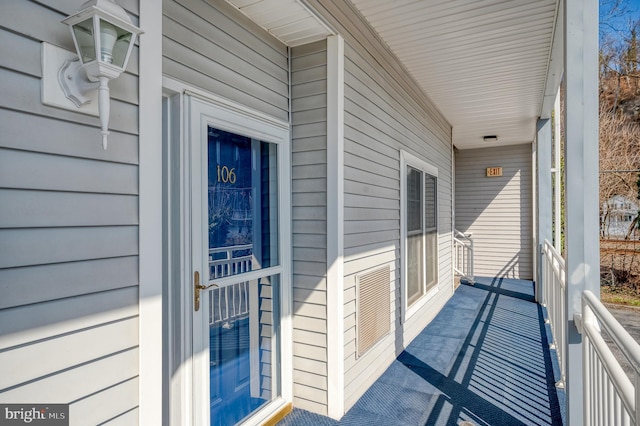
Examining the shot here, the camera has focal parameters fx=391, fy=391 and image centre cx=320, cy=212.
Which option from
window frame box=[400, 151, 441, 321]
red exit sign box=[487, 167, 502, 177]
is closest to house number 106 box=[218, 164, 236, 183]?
window frame box=[400, 151, 441, 321]

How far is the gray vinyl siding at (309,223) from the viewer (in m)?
2.65

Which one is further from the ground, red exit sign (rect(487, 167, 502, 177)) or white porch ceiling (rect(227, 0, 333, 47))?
white porch ceiling (rect(227, 0, 333, 47))

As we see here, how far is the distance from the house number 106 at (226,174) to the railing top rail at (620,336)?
184 cm

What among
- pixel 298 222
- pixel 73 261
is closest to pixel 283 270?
pixel 298 222

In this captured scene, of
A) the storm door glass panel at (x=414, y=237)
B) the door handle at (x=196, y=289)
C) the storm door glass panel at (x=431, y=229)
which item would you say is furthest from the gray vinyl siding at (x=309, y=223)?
the storm door glass panel at (x=431, y=229)

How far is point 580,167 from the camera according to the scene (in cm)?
200

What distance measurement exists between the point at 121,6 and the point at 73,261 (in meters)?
0.86

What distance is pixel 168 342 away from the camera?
74.0 inches

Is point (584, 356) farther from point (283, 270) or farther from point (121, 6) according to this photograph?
point (121, 6)

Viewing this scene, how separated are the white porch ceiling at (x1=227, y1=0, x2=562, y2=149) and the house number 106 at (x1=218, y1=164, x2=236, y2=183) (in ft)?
3.04

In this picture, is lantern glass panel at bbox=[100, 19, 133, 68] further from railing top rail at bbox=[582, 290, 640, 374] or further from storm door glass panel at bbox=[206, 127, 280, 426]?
railing top rail at bbox=[582, 290, 640, 374]

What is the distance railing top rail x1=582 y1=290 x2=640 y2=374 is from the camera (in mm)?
1107

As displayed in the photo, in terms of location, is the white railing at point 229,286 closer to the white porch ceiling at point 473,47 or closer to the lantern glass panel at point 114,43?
the lantern glass panel at point 114,43

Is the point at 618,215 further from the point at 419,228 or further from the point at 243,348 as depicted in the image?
Result: the point at 243,348
